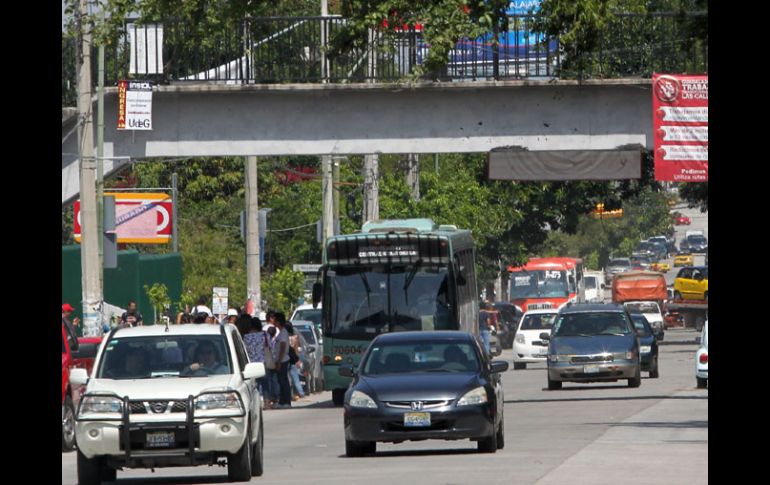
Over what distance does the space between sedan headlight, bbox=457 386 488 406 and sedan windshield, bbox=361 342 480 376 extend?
760 mm

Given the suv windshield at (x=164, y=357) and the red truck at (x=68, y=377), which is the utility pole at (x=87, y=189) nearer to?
the red truck at (x=68, y=377)

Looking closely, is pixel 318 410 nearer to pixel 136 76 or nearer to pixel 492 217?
pixel 136 76

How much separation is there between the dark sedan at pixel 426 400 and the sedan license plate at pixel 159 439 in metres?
3.38

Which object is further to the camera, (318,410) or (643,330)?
(643,330)

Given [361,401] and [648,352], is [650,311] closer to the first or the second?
[648,352]

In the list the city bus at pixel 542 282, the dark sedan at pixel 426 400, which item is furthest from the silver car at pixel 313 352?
the city bus at pixel 542 282

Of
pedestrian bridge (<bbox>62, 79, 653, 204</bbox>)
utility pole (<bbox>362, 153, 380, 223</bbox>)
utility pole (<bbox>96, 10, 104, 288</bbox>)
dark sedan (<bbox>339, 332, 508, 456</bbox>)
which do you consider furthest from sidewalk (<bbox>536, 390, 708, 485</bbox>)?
utility pole (<bbox>362, 153, 380, 223</bbox>)

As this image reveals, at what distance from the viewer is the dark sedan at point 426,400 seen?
2142 cm

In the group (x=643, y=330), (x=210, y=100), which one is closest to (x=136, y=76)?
(x=210, y=100)

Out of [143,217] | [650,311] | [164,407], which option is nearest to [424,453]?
[164,407]

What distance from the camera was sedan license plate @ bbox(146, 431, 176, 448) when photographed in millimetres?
18688

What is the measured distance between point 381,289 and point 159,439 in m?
17.1
